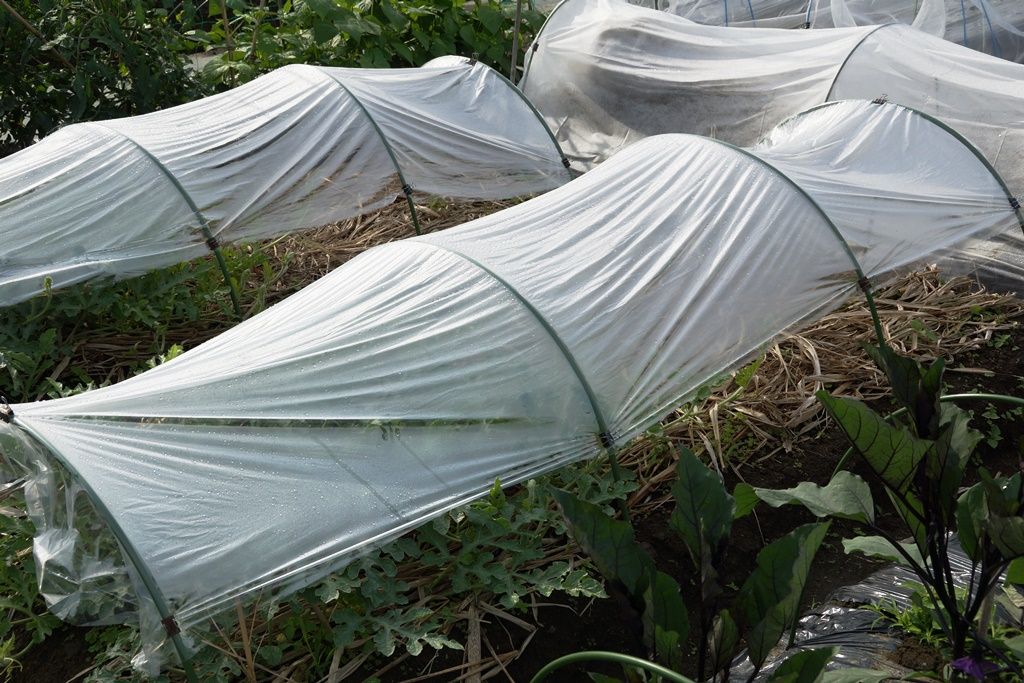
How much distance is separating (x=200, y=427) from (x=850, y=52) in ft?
13.9

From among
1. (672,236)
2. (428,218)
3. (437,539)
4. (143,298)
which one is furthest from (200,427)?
(428,218)

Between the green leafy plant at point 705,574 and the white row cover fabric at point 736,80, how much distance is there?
3249mm

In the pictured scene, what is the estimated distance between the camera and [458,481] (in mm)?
3244

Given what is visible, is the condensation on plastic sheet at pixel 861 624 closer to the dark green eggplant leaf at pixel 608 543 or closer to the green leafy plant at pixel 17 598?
the dark green eggplant leaf at pixel 608 543

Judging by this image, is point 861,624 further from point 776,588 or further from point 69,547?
point 69,547

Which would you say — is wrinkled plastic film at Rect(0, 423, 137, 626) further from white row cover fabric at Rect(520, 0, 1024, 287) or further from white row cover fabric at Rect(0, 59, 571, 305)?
white row cover fabric at Rect(520, 0, 1024, 287)

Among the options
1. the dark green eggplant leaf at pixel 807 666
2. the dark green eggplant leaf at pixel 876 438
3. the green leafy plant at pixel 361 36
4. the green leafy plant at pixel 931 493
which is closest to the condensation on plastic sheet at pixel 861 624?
the green leafy plant at pixel 931 493

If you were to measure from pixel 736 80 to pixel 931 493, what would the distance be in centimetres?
410

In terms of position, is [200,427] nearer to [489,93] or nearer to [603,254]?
[603,254]

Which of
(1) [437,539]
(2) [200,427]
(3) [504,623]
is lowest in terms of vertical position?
(3) [504,623]

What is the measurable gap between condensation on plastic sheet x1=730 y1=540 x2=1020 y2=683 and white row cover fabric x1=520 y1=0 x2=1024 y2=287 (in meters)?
2.30

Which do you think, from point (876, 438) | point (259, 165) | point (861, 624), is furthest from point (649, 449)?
point (259, 165)

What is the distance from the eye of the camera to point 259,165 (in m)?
5.43

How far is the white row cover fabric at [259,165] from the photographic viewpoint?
16.1 ft
